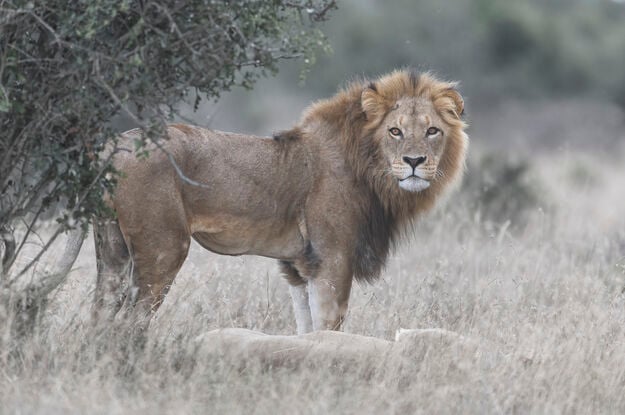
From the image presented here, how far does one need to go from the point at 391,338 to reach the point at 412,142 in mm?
1080

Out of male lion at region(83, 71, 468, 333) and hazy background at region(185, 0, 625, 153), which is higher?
hazy background at region(185, 0, 625, 153)

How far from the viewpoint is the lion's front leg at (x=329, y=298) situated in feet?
20.5

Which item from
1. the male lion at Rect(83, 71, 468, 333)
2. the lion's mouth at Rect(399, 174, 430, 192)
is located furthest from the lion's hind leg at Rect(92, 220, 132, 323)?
the lion's mouth at Rect(399, 174, 430, 192)

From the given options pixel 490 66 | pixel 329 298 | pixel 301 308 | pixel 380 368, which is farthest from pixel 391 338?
pixel 490 66

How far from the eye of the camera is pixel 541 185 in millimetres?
14203

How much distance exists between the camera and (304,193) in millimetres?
6383

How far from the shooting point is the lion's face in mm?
6434

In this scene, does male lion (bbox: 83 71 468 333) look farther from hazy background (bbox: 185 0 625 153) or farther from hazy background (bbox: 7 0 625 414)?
hazy background (bbox: 185 0 625 153)

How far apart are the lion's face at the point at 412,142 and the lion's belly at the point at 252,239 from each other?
0.67m

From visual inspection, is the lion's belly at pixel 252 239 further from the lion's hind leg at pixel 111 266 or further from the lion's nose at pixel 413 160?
the lion's nose at pixel 413 160

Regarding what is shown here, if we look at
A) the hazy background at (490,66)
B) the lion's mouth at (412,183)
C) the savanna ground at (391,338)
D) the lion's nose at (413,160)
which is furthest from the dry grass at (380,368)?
the hazy background at (490,66)

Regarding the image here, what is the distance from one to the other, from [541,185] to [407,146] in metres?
8.07

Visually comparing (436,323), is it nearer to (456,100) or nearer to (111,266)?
(456,100)

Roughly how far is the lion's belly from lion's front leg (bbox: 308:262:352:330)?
0.23 meters
